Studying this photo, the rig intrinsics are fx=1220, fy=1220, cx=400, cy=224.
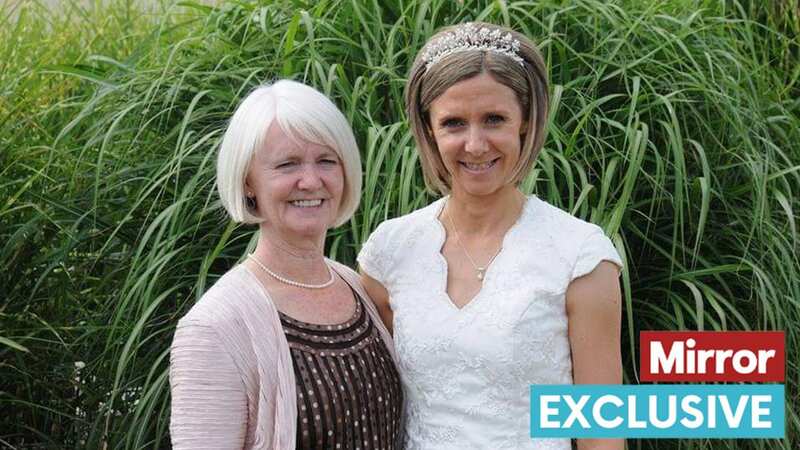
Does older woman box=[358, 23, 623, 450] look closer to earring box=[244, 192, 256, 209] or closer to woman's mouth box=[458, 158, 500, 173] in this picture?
woman's mouth box=[458, 158, 500, 173]

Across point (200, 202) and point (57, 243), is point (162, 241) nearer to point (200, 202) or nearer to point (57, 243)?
point (200, 202)

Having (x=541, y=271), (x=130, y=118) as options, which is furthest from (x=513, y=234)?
(x=130, y=118)

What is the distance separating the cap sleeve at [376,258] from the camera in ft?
9.25

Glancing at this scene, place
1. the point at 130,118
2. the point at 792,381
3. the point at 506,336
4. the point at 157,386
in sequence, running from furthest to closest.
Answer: the point at 130,118 → the point at 792,381 → the point at 157,386 → the point at 506,336

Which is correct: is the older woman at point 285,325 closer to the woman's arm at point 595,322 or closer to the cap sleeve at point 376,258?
the cap sleeve at point 376,258

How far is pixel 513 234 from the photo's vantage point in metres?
2.66

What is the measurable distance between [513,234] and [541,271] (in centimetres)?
13

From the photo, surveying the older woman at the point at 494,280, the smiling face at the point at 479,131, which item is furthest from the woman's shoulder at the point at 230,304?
the smiling face at the point at 479,131

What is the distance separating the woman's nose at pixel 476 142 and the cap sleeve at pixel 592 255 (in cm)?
29

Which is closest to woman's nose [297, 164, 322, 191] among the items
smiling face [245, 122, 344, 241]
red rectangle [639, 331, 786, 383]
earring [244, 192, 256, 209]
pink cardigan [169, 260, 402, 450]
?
smiling face [245, 122, 344, 241]

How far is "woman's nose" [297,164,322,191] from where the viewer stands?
249 cm

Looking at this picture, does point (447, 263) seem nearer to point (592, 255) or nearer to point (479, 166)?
point (479, 166)

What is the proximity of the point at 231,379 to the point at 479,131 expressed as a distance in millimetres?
729

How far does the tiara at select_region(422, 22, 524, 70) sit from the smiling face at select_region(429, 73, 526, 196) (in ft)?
0.24
